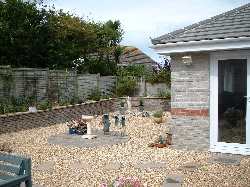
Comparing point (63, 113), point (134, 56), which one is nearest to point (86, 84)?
point (63, 113)

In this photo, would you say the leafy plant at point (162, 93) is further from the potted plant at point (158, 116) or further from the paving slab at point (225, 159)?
the paving slab at point (225, 159)

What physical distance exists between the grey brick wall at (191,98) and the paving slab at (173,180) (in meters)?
2.15

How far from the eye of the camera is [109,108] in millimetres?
17625

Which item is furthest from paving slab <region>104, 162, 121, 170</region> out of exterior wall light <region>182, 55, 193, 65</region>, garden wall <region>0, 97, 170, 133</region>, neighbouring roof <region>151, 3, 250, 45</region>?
garden wall <region>0, 97, 170, 133</region>

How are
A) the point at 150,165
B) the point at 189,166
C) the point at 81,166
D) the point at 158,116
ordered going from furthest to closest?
1. the point at 158,116
2. the point at 81,166
3. the point at 150,165
4. the point at 189,166

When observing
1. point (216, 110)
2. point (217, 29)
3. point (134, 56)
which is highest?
point (134, 56)

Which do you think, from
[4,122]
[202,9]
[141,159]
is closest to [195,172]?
[141,159]

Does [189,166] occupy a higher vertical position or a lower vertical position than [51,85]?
lower

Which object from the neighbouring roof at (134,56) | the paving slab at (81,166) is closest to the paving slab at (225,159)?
the paving slab at (81,166)

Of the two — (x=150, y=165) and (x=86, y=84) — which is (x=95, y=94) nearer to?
(x=86, y=84)

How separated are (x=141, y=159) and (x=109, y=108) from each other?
1074 cm

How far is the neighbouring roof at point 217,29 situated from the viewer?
705 cm

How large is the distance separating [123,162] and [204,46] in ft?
11.6

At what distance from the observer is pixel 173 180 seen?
17.9 ft
